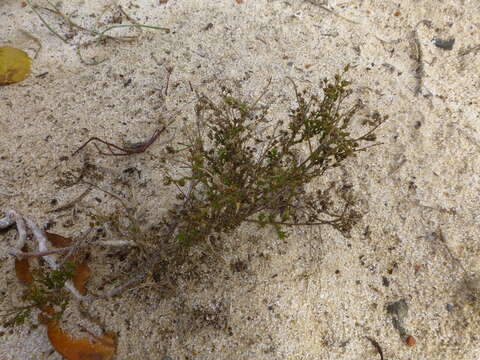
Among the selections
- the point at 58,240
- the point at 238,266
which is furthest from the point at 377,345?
the point at 58,240

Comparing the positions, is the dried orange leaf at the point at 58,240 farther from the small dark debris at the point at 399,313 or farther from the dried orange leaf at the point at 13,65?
the small dark debris at the point at 399,313

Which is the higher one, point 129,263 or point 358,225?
point 358,225

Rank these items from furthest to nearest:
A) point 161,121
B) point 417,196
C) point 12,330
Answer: point 161,121, point 417,196, point 12,330

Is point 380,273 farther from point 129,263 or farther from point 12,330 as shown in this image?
point 12,330

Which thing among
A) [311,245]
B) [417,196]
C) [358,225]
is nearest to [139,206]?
[311,245]

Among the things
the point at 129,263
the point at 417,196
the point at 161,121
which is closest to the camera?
the point at 129,263

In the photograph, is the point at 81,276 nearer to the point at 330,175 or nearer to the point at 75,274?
the point at 75,274

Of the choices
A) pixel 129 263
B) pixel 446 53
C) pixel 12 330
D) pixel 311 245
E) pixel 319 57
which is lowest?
pixel 12 330
